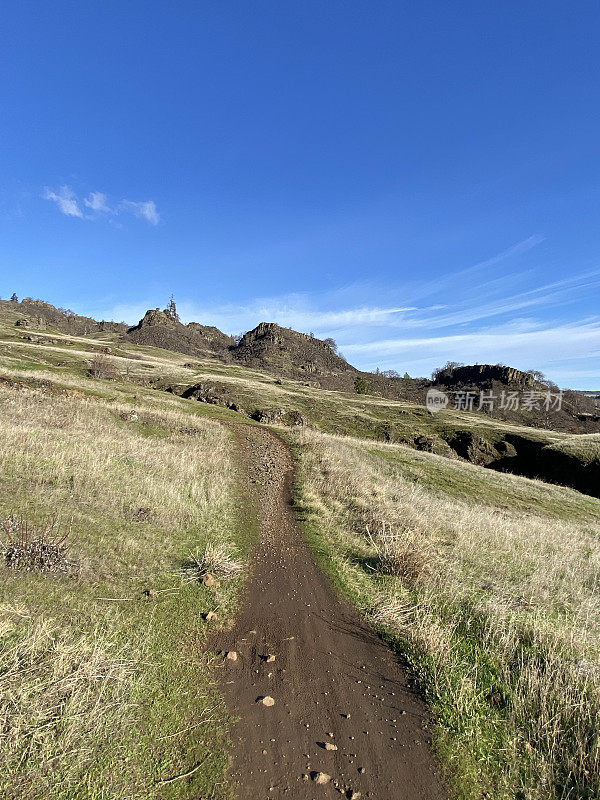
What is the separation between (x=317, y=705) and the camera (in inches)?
195

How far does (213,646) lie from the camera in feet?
19.1

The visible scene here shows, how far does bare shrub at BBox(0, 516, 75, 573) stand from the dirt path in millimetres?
3256

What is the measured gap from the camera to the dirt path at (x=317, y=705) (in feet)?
12.9

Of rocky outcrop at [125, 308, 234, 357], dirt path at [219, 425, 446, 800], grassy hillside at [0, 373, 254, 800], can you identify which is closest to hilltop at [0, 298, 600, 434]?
rocky outcrop at [125, 308, 234, 357]

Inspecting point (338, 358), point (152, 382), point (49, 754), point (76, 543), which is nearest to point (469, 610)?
point (49, 754)

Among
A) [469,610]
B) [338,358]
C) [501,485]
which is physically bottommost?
[501,485]

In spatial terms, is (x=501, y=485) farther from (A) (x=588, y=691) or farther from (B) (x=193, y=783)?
(B) (x=193, y=783)

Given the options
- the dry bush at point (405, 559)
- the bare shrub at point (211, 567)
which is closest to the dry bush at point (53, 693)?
the bare shrub at point (211, 567)

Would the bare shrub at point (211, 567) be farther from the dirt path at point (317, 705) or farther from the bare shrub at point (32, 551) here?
the bare shrub at point (32, 551)

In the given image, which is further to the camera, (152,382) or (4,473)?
(152,382)

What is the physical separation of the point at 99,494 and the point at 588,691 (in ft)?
37.3

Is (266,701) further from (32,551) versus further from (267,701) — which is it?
(32,551)

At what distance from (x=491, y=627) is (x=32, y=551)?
8301 mm

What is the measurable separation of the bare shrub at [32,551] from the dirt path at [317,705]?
10.7 ft
